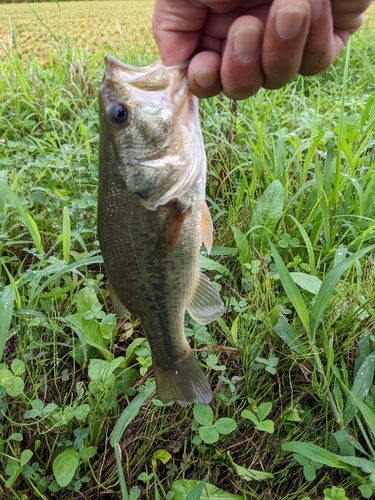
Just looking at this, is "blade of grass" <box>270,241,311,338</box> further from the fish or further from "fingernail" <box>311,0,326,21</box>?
"fingernail" <box>311,0,326,21</box>

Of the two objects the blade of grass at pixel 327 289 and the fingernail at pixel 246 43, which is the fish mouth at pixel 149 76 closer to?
the fingernail at pixel 246 43

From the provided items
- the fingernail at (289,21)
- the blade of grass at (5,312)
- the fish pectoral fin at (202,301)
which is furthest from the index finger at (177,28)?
the blade of grass at (5,312)

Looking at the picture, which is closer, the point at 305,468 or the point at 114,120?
the point at 114,120

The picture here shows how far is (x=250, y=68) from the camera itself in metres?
1.21

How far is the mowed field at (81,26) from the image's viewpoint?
506 cm

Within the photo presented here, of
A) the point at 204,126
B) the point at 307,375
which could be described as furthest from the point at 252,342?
the point at 204,126

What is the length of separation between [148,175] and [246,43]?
505 millimetres

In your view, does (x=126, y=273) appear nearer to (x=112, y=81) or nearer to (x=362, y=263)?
(x=112, y=81)

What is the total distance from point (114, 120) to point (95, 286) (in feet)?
3.41

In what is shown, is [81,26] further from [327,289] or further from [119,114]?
[327,289]

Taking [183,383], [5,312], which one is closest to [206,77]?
[183,383]

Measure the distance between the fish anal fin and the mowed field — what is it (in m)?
4.17

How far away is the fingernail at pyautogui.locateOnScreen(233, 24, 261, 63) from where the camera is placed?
1.15 metres

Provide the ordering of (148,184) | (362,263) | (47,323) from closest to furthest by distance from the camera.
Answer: (148,184) → (47,323) → (362,263)
